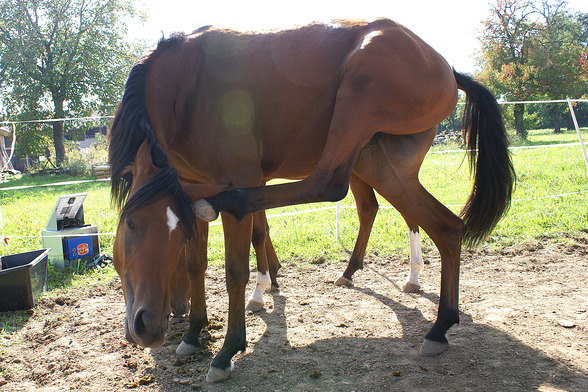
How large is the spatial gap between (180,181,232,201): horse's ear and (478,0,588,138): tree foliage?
1189 inches

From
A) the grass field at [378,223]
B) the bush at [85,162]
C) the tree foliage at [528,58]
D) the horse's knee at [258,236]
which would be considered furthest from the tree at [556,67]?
the horse's knee at [258,236]

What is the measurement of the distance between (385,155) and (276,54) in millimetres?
1006

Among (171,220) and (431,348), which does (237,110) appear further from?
(431,348)

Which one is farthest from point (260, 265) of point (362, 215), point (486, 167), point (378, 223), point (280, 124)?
point (378, 223)

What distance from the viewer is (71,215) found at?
16.3 feet

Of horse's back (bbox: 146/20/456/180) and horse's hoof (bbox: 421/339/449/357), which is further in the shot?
horse's hoof (bbox: 421/339/449/357)

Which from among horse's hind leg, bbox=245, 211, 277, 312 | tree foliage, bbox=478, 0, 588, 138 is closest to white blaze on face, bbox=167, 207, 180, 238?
horse's hind leg, bbox=245, 211, 277, 312

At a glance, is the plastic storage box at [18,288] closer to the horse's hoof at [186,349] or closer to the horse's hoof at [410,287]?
the horse's hoof at [186,349]

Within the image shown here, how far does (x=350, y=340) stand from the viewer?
9.64 ft

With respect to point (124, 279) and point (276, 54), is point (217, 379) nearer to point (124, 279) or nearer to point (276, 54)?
point (124, 279)

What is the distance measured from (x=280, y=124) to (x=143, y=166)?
3.18 ft

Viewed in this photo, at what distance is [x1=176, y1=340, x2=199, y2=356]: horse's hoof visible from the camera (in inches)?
112

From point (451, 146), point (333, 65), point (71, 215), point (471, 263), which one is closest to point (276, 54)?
point (333, 65)

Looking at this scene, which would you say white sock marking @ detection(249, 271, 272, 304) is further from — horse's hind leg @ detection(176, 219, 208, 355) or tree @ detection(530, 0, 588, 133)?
tree @ detection(530, 0, 588, 133)
